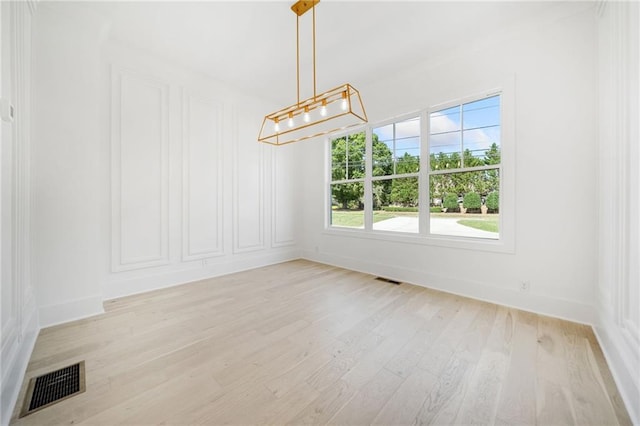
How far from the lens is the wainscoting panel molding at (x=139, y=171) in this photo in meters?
2.99

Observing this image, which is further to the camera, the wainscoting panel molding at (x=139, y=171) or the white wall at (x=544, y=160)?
the wainscoting panel molding at (x=139, y=171)

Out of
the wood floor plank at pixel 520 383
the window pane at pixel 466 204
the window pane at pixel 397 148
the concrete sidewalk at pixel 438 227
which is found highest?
the window pane at pixel 397 148

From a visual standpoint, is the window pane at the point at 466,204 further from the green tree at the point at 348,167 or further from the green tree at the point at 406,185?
the green tree at the point at 348,167

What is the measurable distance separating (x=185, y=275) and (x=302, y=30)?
11.4 feet

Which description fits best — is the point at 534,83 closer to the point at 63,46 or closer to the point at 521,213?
the point at 521,213

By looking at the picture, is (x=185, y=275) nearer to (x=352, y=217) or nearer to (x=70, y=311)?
(x=70, y=311)

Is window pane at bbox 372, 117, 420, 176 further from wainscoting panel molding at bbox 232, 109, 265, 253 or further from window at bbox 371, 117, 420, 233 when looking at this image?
wainscoting panel molding at bbox 232, 109, 265, 253

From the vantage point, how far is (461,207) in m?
3.15

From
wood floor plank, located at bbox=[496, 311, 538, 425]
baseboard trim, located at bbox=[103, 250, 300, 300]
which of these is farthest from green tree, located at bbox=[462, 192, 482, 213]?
baseboard trim, located at bbox=[103, 250, 300, 300]

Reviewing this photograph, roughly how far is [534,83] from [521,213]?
4.45 ft

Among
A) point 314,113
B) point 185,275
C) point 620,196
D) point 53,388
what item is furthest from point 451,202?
point 53,388

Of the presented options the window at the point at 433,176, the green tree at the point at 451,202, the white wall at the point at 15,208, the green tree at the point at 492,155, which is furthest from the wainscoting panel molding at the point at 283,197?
the green tree at the point at 492,155

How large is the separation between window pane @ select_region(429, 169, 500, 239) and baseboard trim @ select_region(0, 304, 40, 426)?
12.7ft

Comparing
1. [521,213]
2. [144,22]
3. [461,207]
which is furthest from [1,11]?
[521,213]
